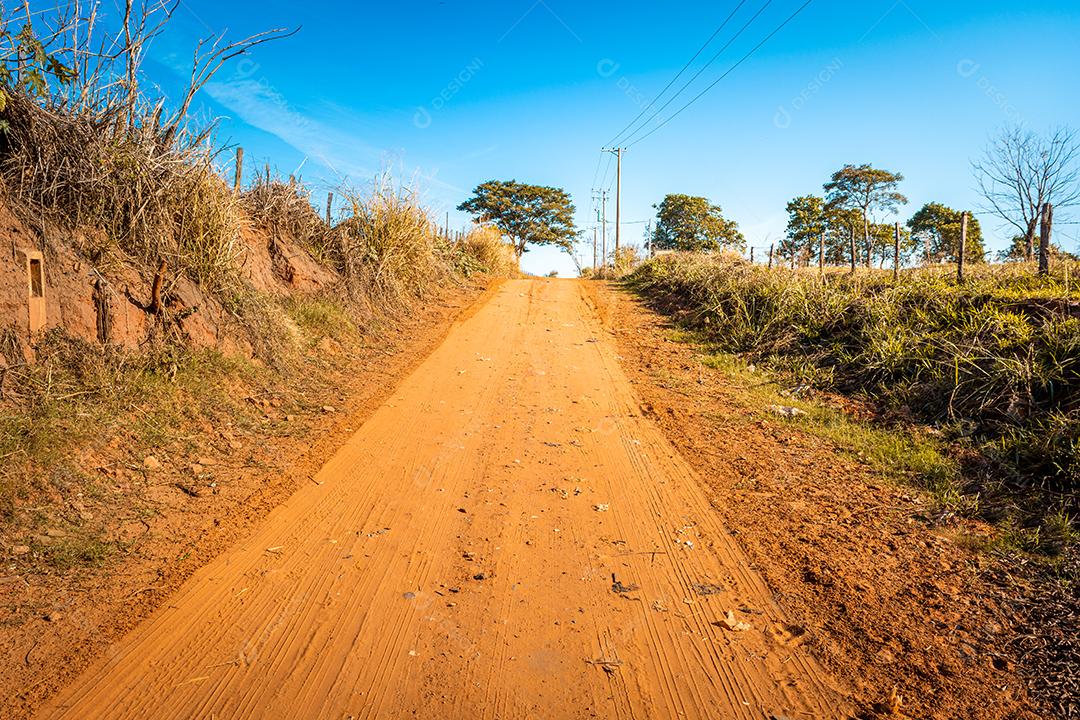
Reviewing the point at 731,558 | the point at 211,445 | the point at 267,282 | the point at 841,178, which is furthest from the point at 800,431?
the point at 841,178

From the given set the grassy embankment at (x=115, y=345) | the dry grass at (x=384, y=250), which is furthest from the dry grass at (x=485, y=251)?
the grassy embankment at (x=115, y=345)

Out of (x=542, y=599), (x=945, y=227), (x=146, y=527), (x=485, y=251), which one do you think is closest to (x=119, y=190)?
(x=146, y=527)

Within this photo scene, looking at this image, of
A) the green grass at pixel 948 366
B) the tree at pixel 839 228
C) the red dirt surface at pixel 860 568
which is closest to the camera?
the red dirt surface at pixel 860 568

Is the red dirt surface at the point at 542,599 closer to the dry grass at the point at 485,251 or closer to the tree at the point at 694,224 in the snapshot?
the dry grass at the point at 485,251

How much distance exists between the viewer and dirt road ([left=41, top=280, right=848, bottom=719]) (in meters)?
2.23

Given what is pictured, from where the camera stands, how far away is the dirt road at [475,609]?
7.32ft

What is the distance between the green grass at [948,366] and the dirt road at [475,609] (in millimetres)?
2022

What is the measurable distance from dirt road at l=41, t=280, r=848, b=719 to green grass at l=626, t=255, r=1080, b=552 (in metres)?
2.02

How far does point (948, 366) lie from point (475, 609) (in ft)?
18.5

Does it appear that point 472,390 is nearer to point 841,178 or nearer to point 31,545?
point 31,545

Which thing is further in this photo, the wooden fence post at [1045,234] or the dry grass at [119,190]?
the wooden fence post at [1045,234]

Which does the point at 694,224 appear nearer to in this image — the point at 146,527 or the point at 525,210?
the point at 525,210

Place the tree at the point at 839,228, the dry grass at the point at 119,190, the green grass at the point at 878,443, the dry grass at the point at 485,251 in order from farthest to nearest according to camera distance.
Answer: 1. the tree at the point at 839,228
2. the dry grass at the point at 485,251
3. the dry grass at the point at 119,190
4. the green grass at the point at 878,443

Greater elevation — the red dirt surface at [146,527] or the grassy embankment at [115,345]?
the grassy embankment at [115,345]
